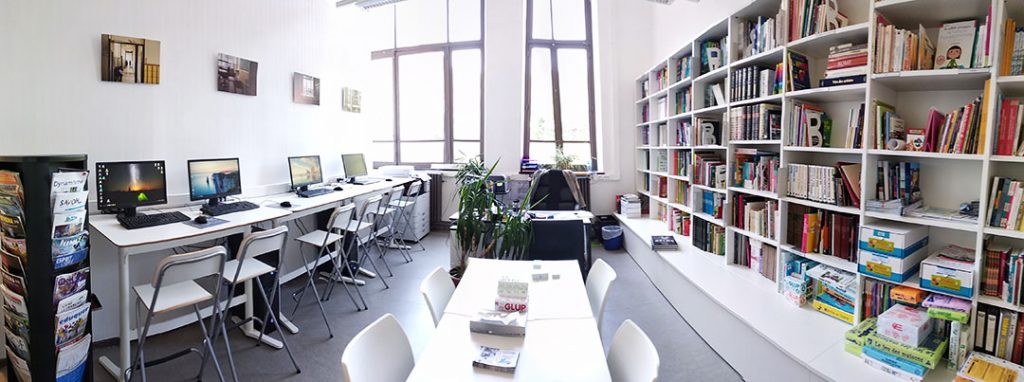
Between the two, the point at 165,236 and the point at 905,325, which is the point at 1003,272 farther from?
the point at 165,236

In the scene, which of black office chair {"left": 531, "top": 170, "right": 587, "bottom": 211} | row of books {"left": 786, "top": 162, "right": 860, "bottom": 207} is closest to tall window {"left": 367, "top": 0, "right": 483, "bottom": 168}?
black office chair {"left": 531, "top": 170, "right": 587, "bottom": 211}

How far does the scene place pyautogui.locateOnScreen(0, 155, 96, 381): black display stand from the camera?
6.35 ft

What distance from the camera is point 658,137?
5.36 metres

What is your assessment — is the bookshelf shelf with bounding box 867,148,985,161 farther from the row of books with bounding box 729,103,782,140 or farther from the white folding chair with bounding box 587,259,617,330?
the white folding chair with bounding box 587,259,617,330

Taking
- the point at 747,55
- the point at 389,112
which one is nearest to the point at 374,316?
the point at 747,55

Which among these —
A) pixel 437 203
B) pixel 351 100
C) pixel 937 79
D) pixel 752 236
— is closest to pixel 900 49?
pixel 937 79

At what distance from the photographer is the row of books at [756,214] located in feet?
10.0

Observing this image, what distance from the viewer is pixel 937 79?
2.16 meters

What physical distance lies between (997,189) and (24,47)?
5096mm

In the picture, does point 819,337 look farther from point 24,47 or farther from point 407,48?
point 407,48

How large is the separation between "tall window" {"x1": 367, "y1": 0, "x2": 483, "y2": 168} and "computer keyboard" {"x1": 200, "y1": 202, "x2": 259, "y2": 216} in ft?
11.9

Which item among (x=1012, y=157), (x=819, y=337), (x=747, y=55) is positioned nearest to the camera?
(x=1012, y=157)

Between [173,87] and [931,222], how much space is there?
15.7 feet

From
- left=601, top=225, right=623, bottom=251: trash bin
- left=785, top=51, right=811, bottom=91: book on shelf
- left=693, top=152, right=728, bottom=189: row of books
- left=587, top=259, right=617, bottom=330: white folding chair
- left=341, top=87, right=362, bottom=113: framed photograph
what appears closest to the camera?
left=587, top=259, right=617, bottom=330: white folding chair
